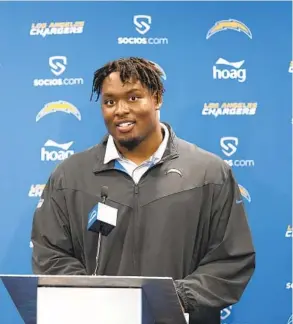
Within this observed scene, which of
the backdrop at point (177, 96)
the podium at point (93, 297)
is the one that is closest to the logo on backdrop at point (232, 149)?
the backdrop at point (177, 96)

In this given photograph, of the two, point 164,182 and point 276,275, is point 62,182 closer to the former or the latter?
point 164,182

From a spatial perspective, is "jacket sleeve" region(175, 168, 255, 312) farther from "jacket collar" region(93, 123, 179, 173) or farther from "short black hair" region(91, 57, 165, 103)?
"short black hair" region(91, 57, 165, 103)

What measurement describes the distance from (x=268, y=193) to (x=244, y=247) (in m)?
0.77

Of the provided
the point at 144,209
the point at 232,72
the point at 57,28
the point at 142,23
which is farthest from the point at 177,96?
the point at 144,209

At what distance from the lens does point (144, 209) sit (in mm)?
2506

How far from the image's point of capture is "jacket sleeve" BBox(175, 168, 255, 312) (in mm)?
2311

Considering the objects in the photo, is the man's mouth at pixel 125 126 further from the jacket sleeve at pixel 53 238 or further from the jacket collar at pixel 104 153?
the jacket sleeve at pixel 53 238

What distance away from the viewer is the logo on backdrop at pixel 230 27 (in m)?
3.26

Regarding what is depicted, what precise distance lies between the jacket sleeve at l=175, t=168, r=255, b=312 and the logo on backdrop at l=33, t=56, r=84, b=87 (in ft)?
3.40

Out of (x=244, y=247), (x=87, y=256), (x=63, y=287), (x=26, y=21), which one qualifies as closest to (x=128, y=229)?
(x=87, y=256)

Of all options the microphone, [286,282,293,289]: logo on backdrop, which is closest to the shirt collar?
the microphone

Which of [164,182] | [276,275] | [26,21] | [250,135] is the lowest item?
[276,275]

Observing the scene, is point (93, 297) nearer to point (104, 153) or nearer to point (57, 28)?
point (104, 153)

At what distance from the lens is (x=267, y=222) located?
126 inches
